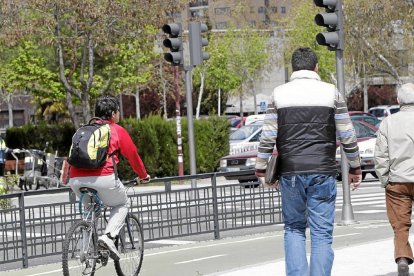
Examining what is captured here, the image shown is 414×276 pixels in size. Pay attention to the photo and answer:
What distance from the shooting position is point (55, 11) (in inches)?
1332

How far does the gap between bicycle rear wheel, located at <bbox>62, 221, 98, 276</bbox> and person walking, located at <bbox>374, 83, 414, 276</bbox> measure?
2.69m

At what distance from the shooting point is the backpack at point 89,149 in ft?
35.1

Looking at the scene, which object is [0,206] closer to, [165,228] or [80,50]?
[165,228]

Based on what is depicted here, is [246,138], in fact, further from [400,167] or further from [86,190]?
[400,167]

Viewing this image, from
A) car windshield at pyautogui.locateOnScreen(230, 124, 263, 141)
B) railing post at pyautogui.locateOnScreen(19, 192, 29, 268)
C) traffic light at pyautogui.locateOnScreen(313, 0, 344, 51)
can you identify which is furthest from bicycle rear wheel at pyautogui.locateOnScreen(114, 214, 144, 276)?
car windshield at pyautogui.locateOnScreen(230, 124, 263, 141)

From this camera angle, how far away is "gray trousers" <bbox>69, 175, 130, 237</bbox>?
35.4 feet

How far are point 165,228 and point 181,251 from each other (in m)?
0.86

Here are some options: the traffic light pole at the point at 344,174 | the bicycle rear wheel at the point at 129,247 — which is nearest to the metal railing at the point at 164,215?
the traffic light pole at the point at 344,174

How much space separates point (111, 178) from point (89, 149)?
354 millimetres

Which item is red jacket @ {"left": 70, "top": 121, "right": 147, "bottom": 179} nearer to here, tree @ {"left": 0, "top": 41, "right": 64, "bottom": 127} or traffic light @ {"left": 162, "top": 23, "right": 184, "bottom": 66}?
traffic light @ {"left": 162, "top": 23, "right": 184, "bottom": 66}

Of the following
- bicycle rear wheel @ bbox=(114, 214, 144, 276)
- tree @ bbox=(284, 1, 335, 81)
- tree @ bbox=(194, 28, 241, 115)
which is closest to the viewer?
bicycle rear wheel @ bbox=(114, 214, 144, 276)

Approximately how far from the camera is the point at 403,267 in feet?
33.1

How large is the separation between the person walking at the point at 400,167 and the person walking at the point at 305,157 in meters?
1.65

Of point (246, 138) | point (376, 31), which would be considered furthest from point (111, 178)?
point (376, 31)
